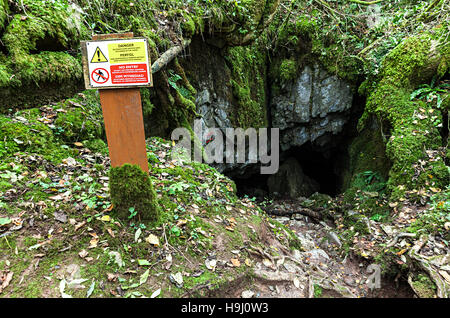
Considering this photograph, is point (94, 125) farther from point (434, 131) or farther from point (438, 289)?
point (434, 131)

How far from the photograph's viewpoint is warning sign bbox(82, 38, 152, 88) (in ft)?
7.18

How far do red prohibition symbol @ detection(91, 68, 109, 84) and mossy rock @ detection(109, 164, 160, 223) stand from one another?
83 cm

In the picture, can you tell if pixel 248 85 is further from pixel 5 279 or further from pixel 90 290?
pixel 5 279

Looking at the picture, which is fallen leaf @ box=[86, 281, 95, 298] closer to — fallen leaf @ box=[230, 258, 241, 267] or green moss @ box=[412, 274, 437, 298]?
fallen leaf @ box=[230, 258, 241, 267]

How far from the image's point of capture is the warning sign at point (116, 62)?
7.18 feet

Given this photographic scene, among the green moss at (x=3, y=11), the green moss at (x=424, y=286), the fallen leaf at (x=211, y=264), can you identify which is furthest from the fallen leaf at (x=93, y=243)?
the green moss at (x=424, y=286)

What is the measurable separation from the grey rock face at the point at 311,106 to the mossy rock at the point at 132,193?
706 centimetres

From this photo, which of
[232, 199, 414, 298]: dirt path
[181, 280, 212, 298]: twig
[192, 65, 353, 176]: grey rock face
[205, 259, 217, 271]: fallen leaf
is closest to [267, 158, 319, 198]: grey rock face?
[192, 65, 353, 176]: grey rock face

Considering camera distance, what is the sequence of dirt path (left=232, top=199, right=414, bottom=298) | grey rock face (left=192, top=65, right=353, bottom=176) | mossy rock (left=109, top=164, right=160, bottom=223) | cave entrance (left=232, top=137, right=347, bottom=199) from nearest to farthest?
mossy rock (left=109, top=164, right=160, bottom=223) → dirt path (left=232, top=199, right=414, bottom=298) → grey rock face (left=192, top=65, right=353, bottom=176) → cave entrance (left=232, top=137, right=347, bottom=199)

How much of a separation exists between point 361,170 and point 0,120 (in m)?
7.70

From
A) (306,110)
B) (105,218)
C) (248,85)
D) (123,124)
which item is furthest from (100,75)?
(306,110)

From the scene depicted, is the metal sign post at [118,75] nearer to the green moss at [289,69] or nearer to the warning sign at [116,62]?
the warning sign at [116,62]

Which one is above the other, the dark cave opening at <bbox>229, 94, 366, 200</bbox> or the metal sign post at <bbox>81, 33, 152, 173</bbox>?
the metal sign post at <bbox>81, 33, 152, 173</bbox>

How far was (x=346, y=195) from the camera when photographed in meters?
6.39
